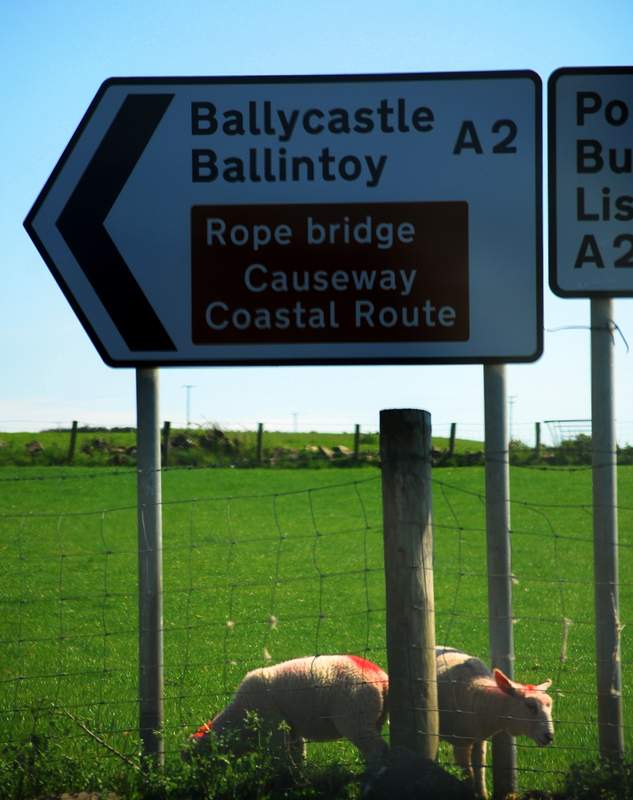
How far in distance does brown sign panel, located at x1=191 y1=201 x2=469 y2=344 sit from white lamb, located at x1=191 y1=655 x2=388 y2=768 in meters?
1.92

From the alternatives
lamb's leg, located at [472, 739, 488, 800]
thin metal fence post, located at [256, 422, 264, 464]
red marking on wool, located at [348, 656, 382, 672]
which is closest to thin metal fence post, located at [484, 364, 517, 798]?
lamb's leg, located at [472, 739, 488, 800]

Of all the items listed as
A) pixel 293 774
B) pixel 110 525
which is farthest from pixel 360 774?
pixel 110 525

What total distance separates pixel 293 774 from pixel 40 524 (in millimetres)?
18690

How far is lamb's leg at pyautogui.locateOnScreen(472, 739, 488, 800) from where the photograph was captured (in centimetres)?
536

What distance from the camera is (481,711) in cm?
593

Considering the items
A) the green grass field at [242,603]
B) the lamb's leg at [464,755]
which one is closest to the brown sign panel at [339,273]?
the green grass field at [242,603]

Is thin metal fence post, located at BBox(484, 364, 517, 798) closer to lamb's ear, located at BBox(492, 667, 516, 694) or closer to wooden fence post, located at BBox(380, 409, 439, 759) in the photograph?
lamb's ear, located at BBox(492, 667, 516, 694)

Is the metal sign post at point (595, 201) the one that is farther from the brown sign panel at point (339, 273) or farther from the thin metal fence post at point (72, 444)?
the thin metal fence post at point (72, 444)

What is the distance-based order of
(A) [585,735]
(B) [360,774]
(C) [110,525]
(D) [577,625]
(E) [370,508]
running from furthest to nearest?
(E) [370,508], (C) [110,525], (D) [577,625], (A) [585,735], (B) [360,774]

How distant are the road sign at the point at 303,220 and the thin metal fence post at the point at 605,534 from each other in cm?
38

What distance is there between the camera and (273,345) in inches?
227

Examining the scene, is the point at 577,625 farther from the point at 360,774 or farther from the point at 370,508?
the point at 370,508

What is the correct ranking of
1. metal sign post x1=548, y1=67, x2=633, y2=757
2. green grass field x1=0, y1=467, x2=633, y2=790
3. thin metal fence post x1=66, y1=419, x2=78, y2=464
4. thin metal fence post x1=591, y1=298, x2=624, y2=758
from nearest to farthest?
1. thin metal fence post x1=591, y1=298, x2=624, y2=758
2. metal sign post x1=548, y1=67, x2=633, y2=757
3. green grass field x1=0, y1=467, x2=633, y2=790
4. thin metal fence post x1=66, y1=419, x2=78, y2=464

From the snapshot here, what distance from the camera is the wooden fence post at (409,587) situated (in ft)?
16.8
